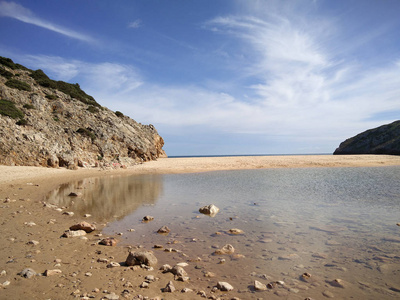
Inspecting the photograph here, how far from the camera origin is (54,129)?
102 ft

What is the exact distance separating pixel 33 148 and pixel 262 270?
29569 millimetres

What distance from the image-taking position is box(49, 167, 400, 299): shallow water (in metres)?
4.80

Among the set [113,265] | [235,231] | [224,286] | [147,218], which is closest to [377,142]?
[235,231]

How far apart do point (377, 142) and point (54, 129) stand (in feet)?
291

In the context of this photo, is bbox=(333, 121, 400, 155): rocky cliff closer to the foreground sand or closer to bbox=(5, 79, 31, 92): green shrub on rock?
the foreground sand

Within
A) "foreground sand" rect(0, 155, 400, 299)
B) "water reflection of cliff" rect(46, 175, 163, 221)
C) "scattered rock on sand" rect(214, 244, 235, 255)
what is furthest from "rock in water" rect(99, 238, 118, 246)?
"water reflection of cliff" rect(46, 175, 163, 221)

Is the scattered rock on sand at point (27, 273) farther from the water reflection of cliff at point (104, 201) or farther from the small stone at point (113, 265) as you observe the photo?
the water reflection of cliff at point (104, 201)

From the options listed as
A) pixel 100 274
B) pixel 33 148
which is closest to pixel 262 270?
pixel 100 274

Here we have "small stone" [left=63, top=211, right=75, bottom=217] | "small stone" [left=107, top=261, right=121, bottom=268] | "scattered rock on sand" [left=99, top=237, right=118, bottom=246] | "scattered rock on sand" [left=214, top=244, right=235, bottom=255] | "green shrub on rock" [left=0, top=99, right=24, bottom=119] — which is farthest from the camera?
"green shrub on rock" [left=0, top=99, right=24, bottom=119]

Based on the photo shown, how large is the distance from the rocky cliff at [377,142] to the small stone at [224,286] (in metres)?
80.6

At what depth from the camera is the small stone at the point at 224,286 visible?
444cm

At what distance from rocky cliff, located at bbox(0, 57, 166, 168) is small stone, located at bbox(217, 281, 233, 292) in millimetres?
27993

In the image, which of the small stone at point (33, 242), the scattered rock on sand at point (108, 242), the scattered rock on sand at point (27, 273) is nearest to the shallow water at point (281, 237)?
the scattered rock on sand at point (108, 242)

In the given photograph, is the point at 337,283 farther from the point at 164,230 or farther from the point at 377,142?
the point at 377,142
